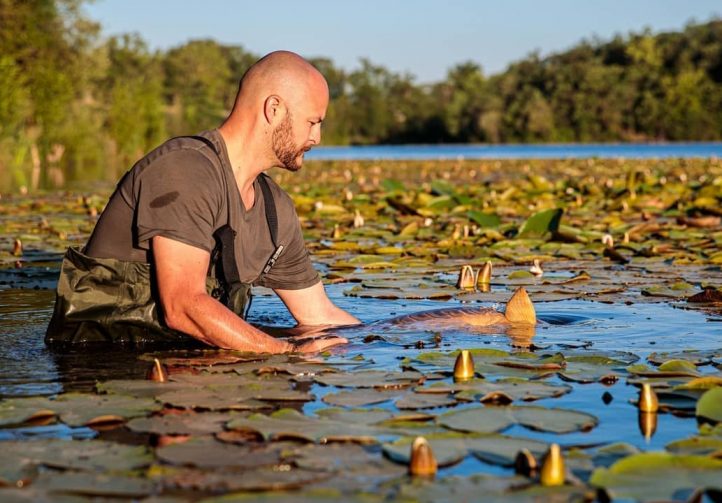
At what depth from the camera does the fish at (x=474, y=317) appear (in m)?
4.30

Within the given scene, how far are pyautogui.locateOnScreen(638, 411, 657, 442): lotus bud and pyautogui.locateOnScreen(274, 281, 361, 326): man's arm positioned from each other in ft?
6.08

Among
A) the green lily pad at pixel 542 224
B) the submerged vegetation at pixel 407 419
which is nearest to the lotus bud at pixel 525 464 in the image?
the submerged vegetation at pixel 407 419

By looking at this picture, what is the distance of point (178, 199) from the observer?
12.1 ft

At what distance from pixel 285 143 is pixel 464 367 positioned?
123cm

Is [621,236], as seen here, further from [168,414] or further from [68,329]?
[168,414]

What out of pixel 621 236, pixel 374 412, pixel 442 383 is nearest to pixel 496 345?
pixel 442 383

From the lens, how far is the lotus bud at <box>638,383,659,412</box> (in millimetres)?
2893

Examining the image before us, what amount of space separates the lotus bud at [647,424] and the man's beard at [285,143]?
1701mm

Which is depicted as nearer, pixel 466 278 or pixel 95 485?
pixel 95 485

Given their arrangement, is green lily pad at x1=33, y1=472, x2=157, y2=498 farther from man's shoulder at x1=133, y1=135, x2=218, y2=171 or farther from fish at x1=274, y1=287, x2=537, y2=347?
fish at x1=274, y1=287, x2=537, y2=347

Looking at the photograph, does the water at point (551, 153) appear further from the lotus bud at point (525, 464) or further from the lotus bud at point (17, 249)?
the lotus bud at point (525, 464)

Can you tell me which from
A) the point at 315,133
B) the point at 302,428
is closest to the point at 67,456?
the point at 302,428

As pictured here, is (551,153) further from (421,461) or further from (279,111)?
(421,461)

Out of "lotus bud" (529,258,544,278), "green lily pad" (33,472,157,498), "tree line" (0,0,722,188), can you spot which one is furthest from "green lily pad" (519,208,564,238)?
"tree line" (0,0,722,188)
